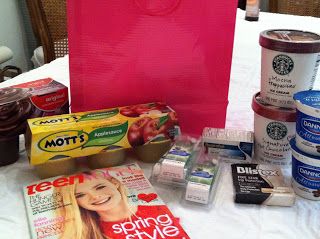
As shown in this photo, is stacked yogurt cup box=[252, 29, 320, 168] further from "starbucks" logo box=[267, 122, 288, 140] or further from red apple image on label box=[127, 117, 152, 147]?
red apple image on label box=[127, 117, 152, 147]

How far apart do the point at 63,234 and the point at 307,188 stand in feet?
1.22

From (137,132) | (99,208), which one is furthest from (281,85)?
(99,208)

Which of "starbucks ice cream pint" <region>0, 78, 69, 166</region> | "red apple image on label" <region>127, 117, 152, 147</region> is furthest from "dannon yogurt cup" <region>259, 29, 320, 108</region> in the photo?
"starbucks ice cream pint" <region>0, 78, 69, 166</region>

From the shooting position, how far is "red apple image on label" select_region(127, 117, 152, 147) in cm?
63

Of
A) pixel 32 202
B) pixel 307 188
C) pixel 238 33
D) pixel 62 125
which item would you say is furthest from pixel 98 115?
pixel 238 33

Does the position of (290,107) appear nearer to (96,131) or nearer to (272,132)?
(272,132)

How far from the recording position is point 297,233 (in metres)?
0.52

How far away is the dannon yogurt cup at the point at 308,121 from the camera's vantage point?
54cm

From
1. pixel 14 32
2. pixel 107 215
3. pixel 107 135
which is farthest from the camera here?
pixel 14 32

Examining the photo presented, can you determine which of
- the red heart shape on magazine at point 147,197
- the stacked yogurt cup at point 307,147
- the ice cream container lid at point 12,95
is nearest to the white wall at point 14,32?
the ice cream container lid at point 12,95

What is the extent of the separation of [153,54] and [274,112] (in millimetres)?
242

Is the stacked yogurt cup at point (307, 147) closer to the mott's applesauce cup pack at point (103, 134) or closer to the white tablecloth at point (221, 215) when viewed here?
the white tablecloth at point (221, 215)

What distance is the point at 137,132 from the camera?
25.1 inches

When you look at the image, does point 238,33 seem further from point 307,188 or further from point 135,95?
point 307,188
